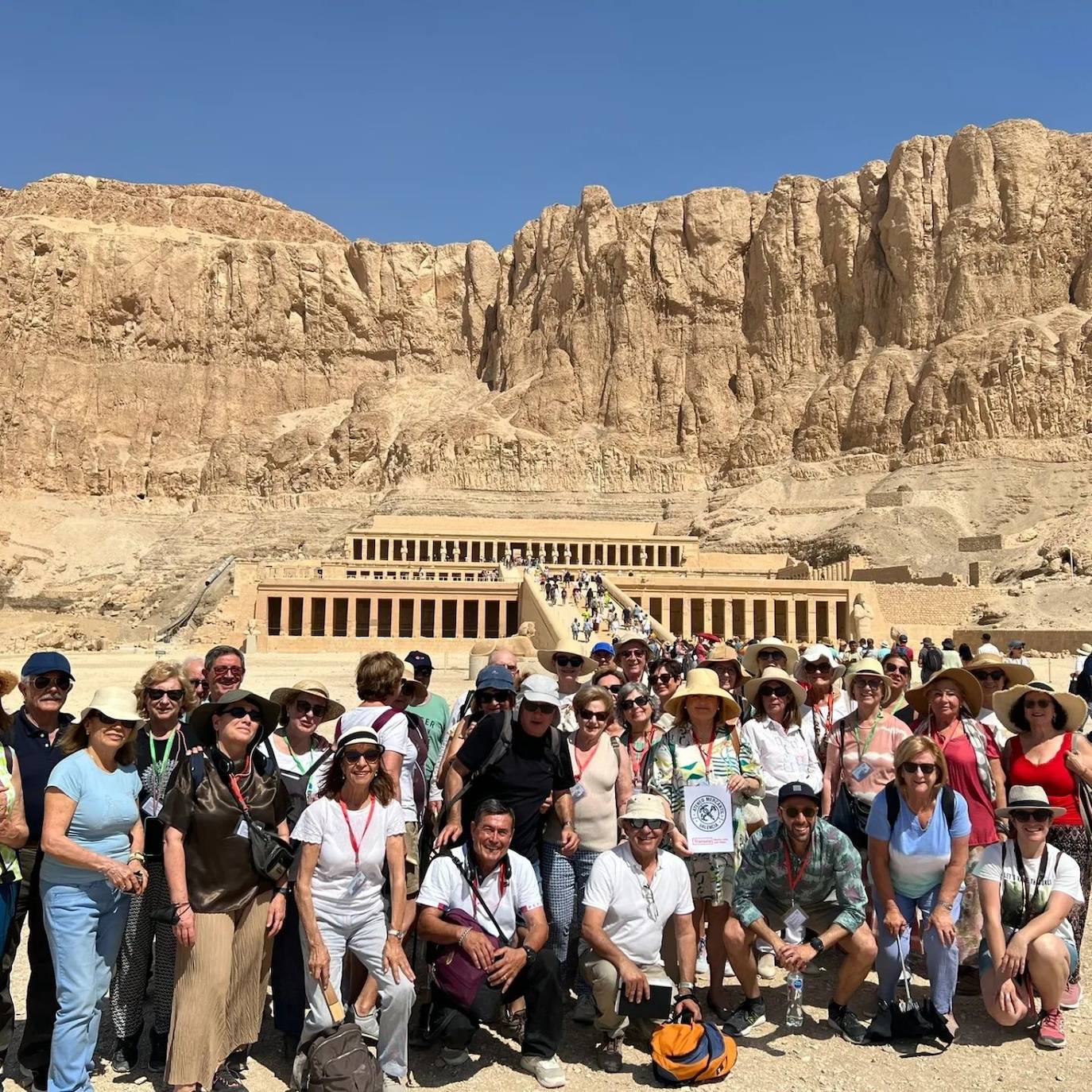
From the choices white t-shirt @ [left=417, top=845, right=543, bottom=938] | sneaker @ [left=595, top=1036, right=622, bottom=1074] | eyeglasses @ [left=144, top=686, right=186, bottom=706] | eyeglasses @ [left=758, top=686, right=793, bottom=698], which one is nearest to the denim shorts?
eyeglasses @ [left=758, top=686, right=793, bottom=698]

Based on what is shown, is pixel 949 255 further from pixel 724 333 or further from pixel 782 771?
pixel 782 771

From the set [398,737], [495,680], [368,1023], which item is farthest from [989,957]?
[398,737]

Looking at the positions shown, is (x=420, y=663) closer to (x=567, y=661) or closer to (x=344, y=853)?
(x=567, y=661)

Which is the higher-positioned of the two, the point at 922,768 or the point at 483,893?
the point at 922,768

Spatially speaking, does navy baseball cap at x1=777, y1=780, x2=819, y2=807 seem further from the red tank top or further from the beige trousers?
the beige trousers

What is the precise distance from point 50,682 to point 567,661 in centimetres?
464

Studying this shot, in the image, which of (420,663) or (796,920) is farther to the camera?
(420,663)

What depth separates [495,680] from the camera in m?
7.52

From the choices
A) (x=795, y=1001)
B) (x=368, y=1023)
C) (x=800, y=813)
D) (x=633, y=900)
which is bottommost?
(x=795, y=1001)

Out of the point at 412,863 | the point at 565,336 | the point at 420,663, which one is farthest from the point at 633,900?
the point at 565,336

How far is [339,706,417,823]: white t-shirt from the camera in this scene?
7.20m

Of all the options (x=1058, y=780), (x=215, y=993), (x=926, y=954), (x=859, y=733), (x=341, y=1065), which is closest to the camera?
(x=341, y=1065)

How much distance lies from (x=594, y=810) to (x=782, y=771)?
5.59 feet

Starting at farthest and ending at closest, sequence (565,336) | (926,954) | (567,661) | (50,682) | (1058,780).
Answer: (565,336) < (567,661) < (1058,780) < (926,954) < (50,682)
